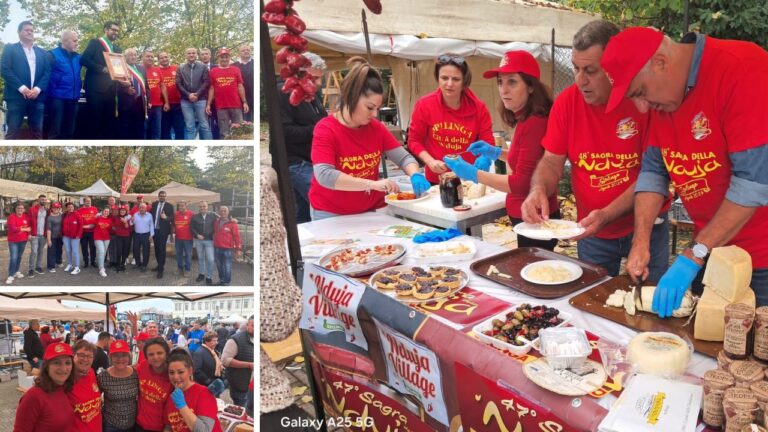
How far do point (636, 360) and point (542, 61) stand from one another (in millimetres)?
8826

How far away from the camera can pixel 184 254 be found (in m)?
1.51

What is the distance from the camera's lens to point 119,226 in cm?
146

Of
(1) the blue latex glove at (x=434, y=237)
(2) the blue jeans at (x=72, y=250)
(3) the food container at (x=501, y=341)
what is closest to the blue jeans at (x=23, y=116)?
(2) the blue jeans at (x=72, y=250)

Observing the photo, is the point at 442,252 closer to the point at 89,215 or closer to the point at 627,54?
the point at 627,54

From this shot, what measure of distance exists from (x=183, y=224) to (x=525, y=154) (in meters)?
1.87

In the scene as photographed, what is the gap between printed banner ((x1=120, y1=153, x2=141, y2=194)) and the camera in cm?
118

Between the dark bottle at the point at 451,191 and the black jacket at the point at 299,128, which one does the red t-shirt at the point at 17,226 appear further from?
the black jacket at the point at 299,128

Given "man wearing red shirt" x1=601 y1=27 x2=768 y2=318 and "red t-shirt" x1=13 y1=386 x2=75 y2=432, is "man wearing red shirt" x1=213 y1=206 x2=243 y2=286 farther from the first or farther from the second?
"man wearing red shirt" x1=601 y1=27 x2=768 y2=318

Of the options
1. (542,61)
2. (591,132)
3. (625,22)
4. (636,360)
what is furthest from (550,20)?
(636,360)

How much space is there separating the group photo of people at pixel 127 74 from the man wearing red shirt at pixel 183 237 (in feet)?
0.83

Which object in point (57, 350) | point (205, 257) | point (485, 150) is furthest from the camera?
point (485, 150)

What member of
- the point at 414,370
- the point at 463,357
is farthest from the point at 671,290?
the point at 414,370

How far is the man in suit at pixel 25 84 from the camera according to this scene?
169cm

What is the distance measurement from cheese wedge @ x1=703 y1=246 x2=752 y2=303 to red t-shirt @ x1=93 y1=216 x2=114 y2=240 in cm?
165
